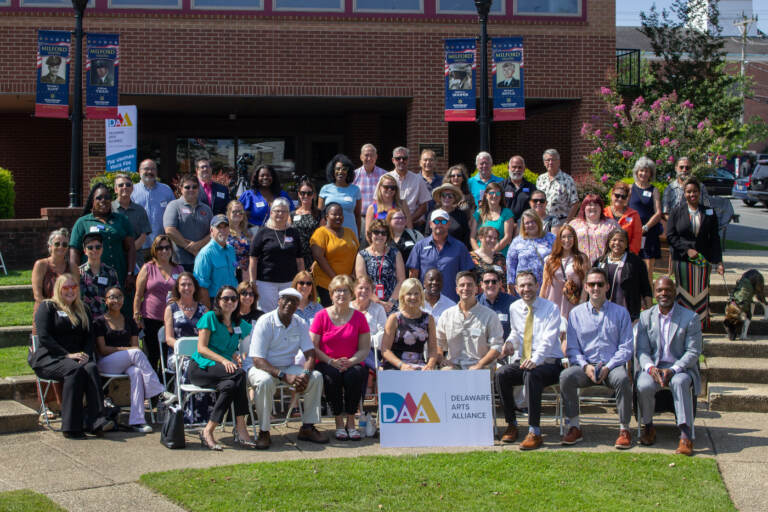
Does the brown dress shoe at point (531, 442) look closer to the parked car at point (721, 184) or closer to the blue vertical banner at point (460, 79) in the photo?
the blue vertical banner at point (460, 79)

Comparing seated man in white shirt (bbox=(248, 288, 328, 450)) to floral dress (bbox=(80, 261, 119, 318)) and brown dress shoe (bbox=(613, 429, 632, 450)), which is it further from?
brown dress shoe (bbox=(613, 429, 632, 450))

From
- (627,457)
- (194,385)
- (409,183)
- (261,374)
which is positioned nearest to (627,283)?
(627,457)

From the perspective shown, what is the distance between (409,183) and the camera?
10.6m

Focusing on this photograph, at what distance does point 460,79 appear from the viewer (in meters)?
14.6

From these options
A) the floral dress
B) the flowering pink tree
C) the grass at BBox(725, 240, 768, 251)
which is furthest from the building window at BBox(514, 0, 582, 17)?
the floral dress

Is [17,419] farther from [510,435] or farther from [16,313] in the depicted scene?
[510,435]

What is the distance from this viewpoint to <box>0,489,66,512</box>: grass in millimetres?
5992

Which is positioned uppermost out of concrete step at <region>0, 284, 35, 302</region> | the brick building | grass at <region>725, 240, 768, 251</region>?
the brick building

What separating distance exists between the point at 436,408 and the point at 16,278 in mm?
7494

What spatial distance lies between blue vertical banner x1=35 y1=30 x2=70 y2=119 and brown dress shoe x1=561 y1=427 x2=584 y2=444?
10.7 meters

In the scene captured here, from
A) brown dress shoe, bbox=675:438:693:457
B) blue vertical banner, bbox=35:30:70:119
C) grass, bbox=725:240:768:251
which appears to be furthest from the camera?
grass, bbox=725:240:768:251

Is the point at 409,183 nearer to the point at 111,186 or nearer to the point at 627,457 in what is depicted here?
the point at 627,457

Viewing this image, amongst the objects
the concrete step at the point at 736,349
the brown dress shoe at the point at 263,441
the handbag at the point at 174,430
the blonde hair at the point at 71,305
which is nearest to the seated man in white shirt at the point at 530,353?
the brown dress shoe at the point at 263,441

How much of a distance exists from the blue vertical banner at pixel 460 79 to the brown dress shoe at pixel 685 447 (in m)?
7.77
